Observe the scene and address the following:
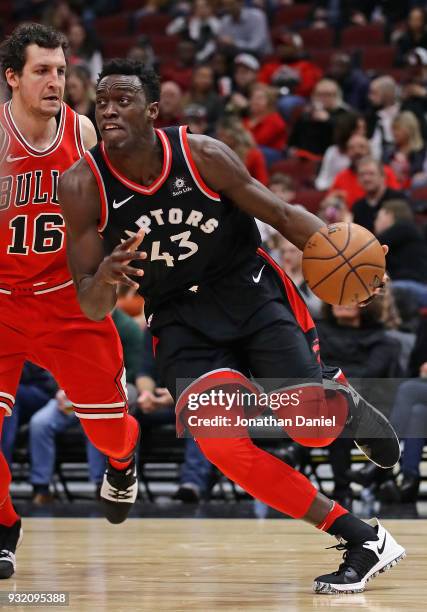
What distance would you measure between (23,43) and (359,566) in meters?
2.32

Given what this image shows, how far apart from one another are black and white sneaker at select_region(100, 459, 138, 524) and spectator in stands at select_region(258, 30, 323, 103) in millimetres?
8162

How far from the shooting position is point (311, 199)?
32.0 feet

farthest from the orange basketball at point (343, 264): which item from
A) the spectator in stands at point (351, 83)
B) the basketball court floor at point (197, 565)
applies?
the spectator in stands at point (351, 83)

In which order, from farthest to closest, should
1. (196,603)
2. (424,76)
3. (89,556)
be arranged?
(424,76)
(89,556)
(196,603)

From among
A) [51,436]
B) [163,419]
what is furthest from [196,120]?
[51,436]

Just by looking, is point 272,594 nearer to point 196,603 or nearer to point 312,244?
point 196,603

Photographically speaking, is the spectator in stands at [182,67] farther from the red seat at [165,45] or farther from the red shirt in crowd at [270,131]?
Result: the red shirt in crowd at [270,131]

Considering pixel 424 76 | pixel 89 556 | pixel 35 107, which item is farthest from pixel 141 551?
pixel 424 76

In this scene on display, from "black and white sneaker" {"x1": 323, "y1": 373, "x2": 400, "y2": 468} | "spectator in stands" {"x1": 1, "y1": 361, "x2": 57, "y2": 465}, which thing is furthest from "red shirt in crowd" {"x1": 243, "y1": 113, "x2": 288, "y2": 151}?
"black and white sneaker" {"x1": 323, "y1": 373, "x2": 400, "y2": 468}

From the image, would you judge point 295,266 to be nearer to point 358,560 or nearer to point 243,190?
point 243,190

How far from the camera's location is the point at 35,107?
428 cm

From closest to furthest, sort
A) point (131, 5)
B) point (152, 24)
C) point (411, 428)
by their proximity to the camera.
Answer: point (411, 428) → point (152, 24) → point (131, 5)

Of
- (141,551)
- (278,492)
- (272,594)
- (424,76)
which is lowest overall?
(141,551)

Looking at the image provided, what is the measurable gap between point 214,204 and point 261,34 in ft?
33.0
